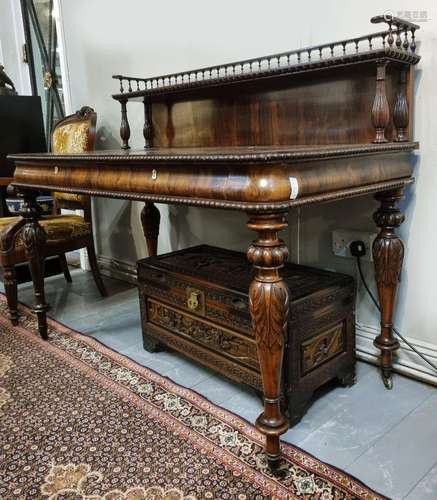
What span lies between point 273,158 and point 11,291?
1.61 metres

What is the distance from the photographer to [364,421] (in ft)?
4.17

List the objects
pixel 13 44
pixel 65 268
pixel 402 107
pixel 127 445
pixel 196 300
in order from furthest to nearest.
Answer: pixel 13 44 < pixel 65 268 < pixel 196 300 < pixel 402 107 < pixel 127 445

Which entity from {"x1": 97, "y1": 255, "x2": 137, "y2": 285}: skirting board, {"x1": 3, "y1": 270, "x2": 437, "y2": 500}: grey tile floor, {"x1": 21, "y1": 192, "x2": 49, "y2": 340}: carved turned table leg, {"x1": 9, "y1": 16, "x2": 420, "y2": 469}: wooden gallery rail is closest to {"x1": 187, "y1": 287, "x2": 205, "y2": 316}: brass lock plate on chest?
{"x1": 3, "y1": 270, "x2": 437, "y2": 500}: grey tile floor

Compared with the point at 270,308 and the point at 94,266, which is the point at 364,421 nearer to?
the point at 270,308

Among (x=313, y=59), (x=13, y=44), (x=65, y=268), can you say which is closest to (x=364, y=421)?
(x=313, y=59)

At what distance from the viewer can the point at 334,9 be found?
4.82ft

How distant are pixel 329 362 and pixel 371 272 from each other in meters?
0.37

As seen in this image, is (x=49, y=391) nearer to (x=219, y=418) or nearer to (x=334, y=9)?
(x=219, y=418)

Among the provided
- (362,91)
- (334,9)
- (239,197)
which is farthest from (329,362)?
(334,9)

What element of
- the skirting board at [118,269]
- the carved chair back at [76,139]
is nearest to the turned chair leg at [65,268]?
the skirting board at [118,269]

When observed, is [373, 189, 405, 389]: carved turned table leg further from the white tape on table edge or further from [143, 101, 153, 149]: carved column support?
[143, 101, 153, 149]: carved column support

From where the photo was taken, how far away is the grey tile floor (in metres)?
1.06

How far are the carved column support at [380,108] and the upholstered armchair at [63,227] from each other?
4.77 ft

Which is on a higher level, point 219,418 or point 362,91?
point 362,91
